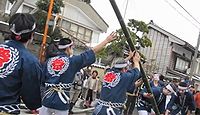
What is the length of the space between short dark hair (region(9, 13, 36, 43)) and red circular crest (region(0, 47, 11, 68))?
0.45 ft

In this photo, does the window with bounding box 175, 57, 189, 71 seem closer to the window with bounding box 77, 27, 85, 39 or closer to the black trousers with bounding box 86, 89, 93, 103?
the window with bounding box 77, 27, 85, 39

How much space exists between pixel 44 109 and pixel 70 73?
73 cm

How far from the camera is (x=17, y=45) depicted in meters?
3.25

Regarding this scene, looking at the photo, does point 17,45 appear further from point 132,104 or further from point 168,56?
point 168,56

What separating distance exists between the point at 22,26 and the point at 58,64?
7.85 feet

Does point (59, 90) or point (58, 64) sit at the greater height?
point (58, 64)

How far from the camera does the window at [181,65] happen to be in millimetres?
36438

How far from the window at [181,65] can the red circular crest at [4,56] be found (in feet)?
111

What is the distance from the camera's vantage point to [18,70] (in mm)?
3133

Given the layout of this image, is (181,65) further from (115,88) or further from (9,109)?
(9,109)

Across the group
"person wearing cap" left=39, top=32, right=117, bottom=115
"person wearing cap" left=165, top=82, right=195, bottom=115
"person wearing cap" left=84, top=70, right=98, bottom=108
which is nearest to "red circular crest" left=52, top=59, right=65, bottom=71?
"person wearing cap" left=39, top=32, right=117, bottom=115

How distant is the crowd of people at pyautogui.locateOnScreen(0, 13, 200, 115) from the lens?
3.15 meters

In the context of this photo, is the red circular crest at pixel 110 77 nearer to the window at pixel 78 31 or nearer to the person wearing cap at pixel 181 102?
the person wearing cap at pixel 181 102

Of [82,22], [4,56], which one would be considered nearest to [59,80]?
[4,56]
